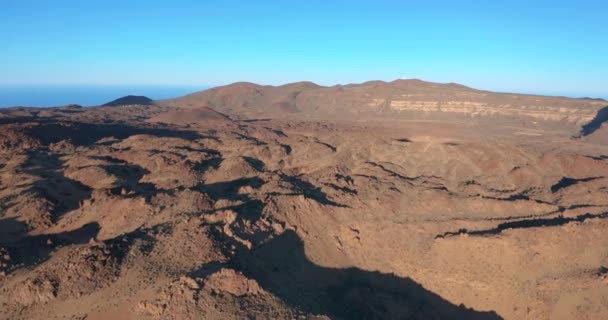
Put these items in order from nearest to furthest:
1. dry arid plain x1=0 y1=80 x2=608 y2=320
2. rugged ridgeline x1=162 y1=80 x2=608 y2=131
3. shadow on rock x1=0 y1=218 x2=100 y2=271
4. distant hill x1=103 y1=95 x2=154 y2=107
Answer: dry arid plain x1=0 y1=80 x2=608 y2=320 → shadow on rock x1=0 y1=218 x2=100 y2=271 → rugged ridgeline x1=162 y1=80 x2=608 y2=131 → distant hill x1=103 y1=95 x2=154 y2=107

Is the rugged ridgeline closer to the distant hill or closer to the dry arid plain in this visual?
the distant hill

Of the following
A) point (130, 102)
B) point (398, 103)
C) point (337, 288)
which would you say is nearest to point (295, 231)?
point (337, 288)

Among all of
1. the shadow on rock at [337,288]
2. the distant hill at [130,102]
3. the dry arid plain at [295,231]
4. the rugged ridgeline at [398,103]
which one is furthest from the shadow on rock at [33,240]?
the distant hill at [130,102]

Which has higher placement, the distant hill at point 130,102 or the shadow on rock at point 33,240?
the distant hill at point 130,102

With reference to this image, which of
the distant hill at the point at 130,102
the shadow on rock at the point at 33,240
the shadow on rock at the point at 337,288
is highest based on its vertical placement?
the distant hill at the point at 130,102

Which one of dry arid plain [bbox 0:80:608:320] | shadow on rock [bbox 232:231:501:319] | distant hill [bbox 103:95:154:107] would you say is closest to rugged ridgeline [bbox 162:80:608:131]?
distant hill [bbox 103:95:154:107]

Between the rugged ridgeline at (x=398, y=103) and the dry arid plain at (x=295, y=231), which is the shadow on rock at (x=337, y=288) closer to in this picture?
the dry arid plain at (x=295, y=231)

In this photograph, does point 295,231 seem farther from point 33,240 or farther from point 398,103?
point 398,103
